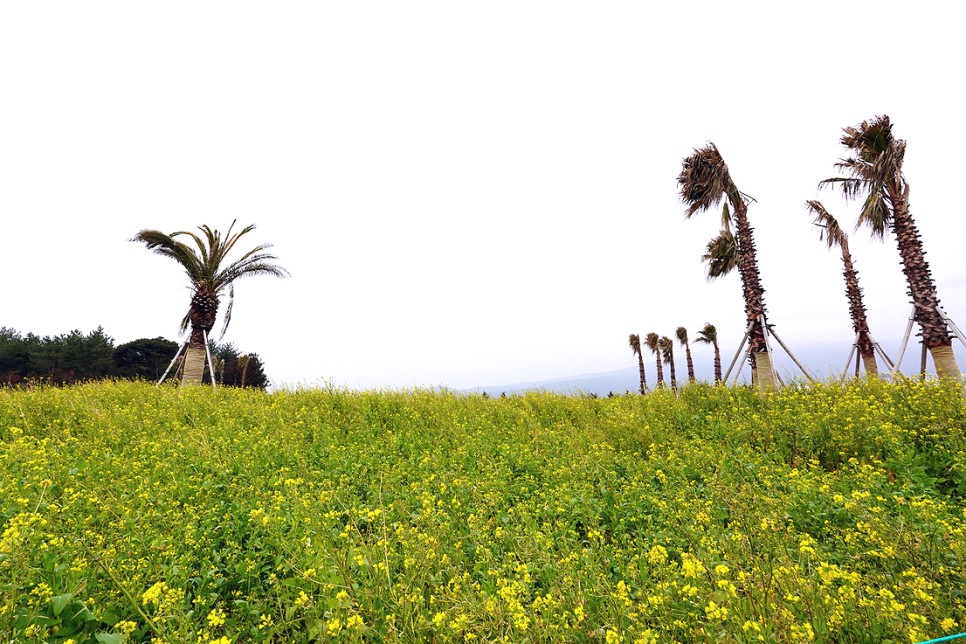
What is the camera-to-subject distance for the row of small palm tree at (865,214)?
970 centimetres

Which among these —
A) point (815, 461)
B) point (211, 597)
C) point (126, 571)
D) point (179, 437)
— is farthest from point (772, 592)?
point (179, 437)

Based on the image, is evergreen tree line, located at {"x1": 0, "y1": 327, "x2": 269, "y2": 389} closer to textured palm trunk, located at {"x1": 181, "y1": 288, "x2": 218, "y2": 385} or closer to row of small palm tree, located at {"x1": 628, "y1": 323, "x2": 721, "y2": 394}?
textured palm trunk, located at {"x1": 181, "y1": 288, "x2": 218, "y2": 385}

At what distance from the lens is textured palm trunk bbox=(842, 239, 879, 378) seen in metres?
15.1

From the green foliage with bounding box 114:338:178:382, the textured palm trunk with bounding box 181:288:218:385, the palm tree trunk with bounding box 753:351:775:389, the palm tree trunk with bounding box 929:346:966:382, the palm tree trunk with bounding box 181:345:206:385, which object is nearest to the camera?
the palm tree trunk with bounding box 929:346:966:382

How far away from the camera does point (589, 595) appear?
259 centimetres

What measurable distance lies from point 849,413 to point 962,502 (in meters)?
1.95

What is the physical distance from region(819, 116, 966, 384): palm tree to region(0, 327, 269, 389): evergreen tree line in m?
37.2

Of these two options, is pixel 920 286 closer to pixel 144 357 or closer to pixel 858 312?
pixel 858 312

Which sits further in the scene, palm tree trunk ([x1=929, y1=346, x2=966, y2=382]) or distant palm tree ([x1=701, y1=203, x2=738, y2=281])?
distant palm tree ([x1=701, y1=203, x2=738, y2=281])

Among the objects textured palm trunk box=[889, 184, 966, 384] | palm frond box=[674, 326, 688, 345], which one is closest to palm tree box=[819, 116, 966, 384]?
textured palm trunk box=[889, 184, 966, 384]

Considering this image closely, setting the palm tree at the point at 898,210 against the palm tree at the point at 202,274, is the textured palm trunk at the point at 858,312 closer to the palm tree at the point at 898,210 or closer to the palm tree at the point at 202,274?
the palm tree at the point at 898,210

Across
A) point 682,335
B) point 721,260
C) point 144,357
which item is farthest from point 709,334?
point 144,357

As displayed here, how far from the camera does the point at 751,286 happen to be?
11.4 metres

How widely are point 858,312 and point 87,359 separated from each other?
5608 cm
